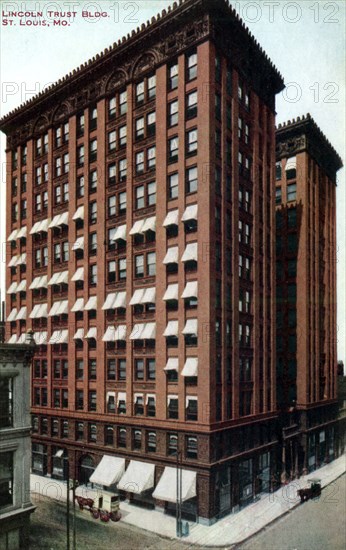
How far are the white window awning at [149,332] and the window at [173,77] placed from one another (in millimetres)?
18833

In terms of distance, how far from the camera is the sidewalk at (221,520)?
1297 inches

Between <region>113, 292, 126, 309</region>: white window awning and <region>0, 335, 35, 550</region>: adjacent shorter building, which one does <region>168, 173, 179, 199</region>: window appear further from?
<region>0, 335, 35, 550</region>: adjacent shorter building

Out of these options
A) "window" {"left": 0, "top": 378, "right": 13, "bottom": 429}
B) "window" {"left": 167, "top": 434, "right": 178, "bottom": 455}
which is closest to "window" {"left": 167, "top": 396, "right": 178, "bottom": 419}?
"window" {"left": 167, "top": 434, "right": 178, "bottom": 455}

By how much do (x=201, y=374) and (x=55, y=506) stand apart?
14.4 metres

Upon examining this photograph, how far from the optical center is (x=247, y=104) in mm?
44062

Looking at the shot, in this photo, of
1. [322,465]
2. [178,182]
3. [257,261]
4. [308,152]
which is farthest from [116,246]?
[322,465]

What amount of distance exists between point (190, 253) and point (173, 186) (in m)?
5.96

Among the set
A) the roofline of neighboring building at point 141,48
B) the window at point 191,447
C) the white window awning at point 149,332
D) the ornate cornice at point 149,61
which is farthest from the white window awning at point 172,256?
the roofline of neighboring building at point 141,48

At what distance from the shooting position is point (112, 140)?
4478 centimetres

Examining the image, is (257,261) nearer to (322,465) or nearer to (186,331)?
(186,331)

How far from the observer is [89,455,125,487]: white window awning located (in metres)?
39.7

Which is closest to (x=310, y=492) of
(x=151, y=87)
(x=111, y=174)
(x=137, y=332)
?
(x=137, y=332)

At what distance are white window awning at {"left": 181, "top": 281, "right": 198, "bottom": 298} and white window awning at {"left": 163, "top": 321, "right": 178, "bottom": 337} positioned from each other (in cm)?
242

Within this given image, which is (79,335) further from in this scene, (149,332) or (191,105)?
(191,105)
